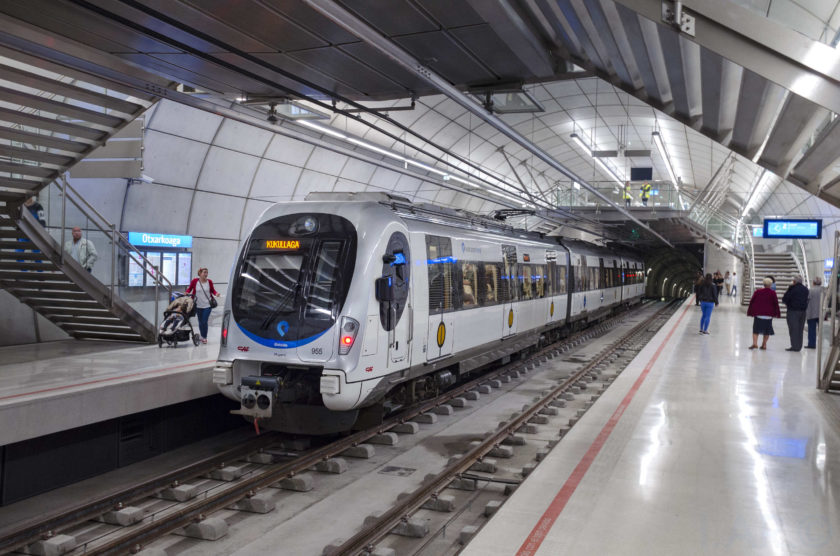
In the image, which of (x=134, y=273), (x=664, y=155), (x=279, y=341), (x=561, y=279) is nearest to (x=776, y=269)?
(x=664, y=155)

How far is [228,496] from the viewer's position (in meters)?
6.71

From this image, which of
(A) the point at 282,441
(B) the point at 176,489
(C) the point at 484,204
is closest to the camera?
(B) the point at 176,489

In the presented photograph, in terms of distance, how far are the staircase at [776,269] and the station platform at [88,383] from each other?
23.7 metres

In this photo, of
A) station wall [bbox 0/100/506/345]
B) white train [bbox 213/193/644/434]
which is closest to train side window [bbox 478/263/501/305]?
white train [bbox 213/193/644/434]

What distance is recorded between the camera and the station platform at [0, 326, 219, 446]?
23.9 ft

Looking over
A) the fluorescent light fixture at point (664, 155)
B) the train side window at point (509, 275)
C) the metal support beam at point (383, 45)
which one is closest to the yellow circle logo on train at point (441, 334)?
the train side window at point (509, 275)

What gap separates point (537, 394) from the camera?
12.4 m

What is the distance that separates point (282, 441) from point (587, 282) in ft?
48.1

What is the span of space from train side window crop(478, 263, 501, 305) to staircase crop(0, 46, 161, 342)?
5.98 metres

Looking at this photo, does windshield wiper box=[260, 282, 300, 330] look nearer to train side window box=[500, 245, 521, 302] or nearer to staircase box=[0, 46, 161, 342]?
staircase box=[0, 46, 161, 342]

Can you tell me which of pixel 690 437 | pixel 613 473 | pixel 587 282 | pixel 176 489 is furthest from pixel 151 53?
pixel 587 282

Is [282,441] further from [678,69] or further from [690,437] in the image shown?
[678,69]

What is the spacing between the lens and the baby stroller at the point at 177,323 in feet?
39.8

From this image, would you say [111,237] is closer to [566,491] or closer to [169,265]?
[169,265]
